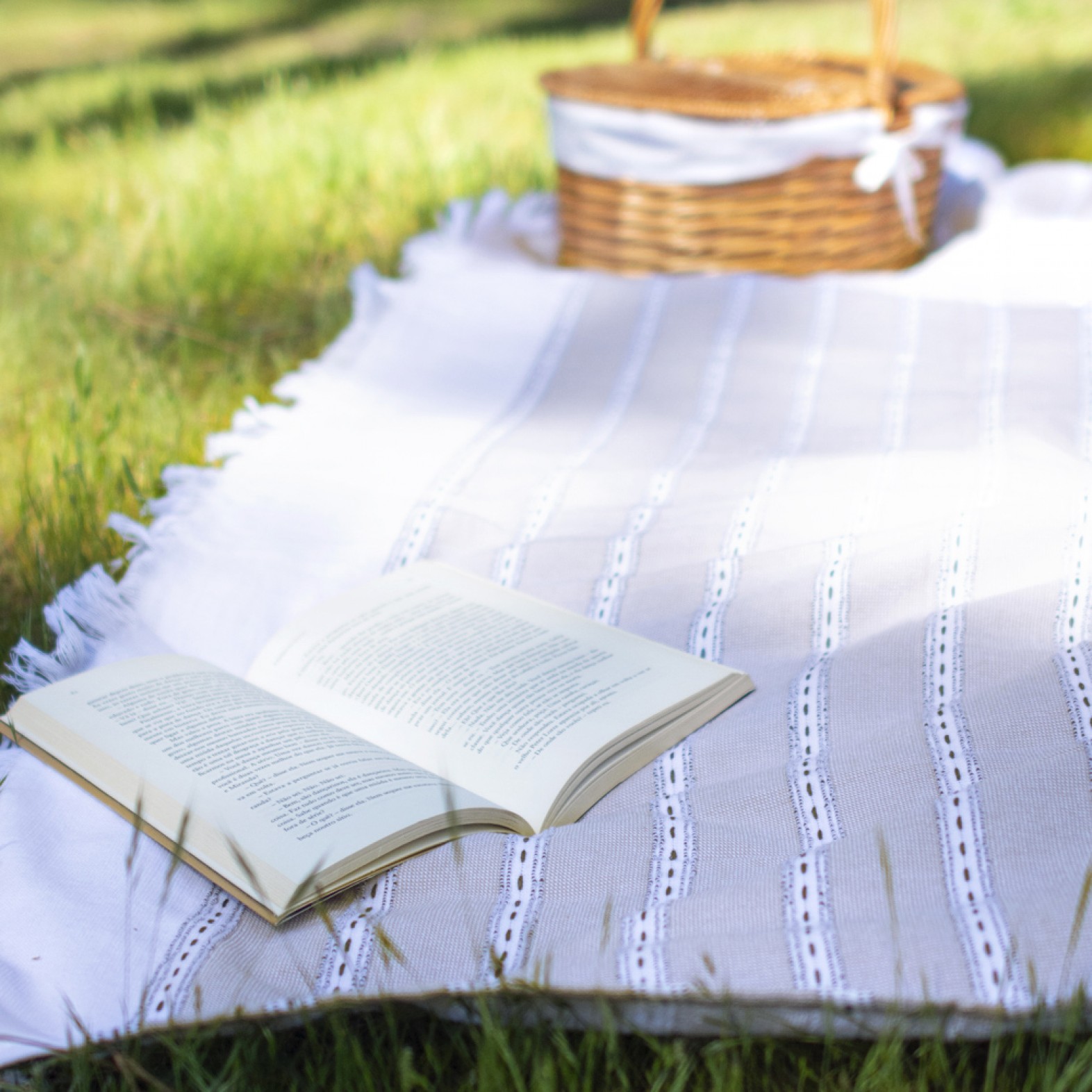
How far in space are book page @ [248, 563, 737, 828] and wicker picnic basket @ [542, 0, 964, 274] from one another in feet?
3.29

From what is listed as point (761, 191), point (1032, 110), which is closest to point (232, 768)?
point (761, 191)

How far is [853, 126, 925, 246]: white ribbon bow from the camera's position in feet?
6.00

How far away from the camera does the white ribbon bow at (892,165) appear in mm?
1830

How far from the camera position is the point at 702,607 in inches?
44.9

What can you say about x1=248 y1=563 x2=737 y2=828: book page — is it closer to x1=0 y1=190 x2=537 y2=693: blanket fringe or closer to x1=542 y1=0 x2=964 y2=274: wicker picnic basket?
x1=0 y1=190 x2=537 y2=693: blanket fringe

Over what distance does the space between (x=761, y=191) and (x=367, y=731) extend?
1286 millimetres

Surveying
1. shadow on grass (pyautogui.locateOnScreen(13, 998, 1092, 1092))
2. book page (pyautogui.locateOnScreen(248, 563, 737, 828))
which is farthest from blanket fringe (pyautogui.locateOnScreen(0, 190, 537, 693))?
shadow on grass (pyautogui.locateOnScreen(13, 998, 1092, 1092))

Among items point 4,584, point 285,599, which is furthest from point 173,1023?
point 4,584

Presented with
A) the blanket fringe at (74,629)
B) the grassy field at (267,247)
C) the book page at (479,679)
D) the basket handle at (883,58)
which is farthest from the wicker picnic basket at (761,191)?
the blanket fringe at (74,629)

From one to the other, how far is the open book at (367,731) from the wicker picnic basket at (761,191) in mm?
1025

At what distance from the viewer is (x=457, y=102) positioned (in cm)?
331

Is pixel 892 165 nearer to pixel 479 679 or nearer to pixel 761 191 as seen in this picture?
pixel 761 191

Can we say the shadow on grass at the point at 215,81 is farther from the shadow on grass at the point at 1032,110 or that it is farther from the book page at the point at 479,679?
the book page at the point at 479,679

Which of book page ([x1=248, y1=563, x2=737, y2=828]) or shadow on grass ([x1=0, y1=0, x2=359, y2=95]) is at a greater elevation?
shadow on grass ([x1=0, y1=0, x2=359, y2=95])
